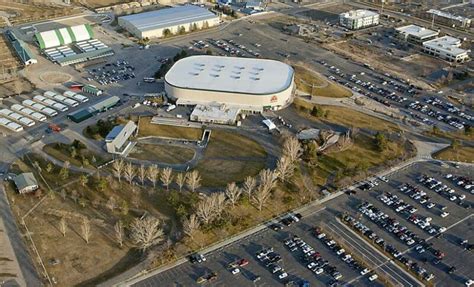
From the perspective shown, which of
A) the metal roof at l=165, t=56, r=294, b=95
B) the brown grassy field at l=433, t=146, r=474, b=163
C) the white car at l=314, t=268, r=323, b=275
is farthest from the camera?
the metal roof at l=165, t=56, r=294, b=95

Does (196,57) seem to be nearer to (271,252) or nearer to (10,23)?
(271,252)

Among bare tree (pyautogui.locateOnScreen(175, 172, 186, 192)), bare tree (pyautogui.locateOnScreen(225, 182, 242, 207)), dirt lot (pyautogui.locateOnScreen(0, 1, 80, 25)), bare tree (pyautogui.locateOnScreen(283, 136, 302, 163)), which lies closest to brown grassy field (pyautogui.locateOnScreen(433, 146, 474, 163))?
bare tree (pyautogui.locateOnScreen(283, 136, 302, 163))

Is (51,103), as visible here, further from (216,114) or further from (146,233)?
(146,233)

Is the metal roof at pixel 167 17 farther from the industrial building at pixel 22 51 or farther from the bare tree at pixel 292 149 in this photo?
the bare tree at pixel 292 149

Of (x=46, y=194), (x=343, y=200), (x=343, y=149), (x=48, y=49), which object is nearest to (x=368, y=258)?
(x=343, y=200)

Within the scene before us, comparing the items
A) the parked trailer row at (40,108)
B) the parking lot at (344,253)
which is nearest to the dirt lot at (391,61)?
the parking lot at (344,253)

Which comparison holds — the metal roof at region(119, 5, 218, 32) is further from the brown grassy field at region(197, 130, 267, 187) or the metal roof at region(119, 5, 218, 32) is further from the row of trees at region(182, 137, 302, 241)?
the row of trees at region(182, 137, 302, 241)
